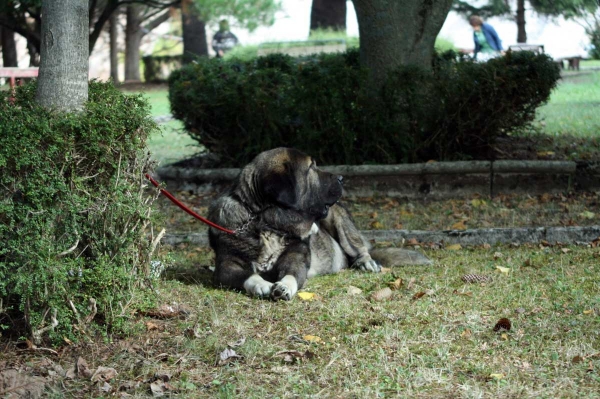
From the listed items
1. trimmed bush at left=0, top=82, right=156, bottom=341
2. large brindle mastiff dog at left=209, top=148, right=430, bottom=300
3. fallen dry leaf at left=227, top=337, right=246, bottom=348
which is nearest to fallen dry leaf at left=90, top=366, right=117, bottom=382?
trimmed bush at left=0, top=82, right=156, bottom=341

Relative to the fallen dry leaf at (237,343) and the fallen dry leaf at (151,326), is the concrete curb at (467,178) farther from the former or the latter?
the fallen dry leaf at (237,343)

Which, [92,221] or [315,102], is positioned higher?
[315,102]

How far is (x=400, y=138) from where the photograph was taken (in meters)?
11.7

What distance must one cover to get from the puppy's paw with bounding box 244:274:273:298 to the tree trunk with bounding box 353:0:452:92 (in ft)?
19.0

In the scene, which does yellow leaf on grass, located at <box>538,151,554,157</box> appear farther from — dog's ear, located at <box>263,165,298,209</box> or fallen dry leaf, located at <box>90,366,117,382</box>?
fallen dry leaf, located at <box>90,366,117,382</box>

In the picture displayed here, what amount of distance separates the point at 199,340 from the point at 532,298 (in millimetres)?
2680

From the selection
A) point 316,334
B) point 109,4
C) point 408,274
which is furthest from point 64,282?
point 109,4

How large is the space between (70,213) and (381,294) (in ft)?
8.74

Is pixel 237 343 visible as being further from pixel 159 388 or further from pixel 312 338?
pixel 159 388

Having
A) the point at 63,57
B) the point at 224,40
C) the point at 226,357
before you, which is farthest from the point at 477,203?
the point at 224,40

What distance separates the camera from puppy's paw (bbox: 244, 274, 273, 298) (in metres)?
6.50

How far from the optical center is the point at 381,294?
6.54 meters

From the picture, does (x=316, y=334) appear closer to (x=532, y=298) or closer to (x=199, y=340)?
(x=199, y=340)

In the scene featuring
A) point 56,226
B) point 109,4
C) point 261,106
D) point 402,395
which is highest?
point 109,4
